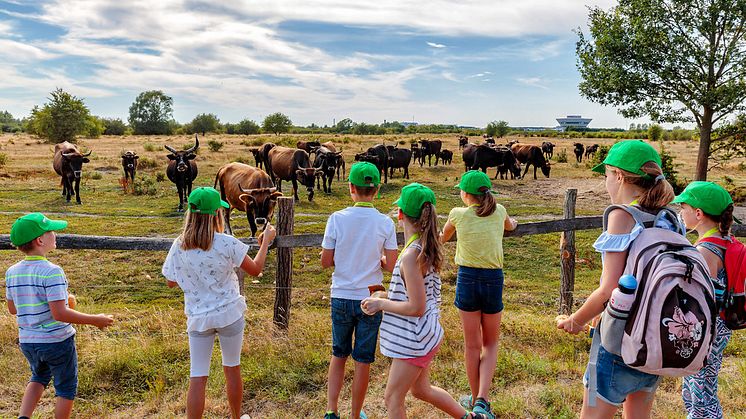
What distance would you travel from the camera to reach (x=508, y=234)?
232 inches

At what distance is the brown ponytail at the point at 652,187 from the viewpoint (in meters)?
2.60

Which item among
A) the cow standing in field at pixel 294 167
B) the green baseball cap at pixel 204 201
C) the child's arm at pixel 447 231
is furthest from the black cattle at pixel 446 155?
the green baseball cap at pixel 204 201

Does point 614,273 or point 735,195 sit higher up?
point 614,273

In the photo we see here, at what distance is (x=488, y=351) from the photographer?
4.08 meters

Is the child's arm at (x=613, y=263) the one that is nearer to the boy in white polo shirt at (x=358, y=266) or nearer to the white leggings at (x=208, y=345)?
the boy in white polo shirt at (x=358, y=266)

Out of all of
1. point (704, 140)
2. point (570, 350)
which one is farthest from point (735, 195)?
point (570, 350)

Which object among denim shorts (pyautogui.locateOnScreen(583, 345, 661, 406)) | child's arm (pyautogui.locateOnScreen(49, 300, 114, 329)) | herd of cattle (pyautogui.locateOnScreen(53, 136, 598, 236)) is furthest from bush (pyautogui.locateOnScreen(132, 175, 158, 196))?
denim shorts (pyautogui.locateOnScreen(583, 345, 661, 406))

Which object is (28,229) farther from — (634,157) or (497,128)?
(497,128)

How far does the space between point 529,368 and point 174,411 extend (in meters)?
3.32

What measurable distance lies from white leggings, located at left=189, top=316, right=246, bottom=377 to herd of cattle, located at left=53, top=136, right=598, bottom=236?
574 centimetres

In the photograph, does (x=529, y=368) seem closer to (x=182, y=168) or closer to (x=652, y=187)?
(x=652, y=187)

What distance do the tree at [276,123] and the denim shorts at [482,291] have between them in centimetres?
8262

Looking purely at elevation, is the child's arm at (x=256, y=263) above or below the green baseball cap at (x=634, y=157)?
below

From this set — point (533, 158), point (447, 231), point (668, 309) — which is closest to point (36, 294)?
point (447, 231)
